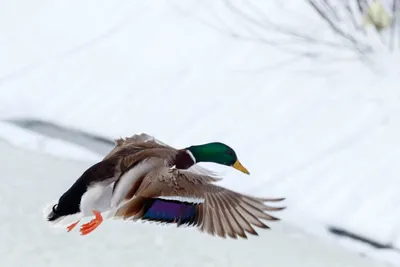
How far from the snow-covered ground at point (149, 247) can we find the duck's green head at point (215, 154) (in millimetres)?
86

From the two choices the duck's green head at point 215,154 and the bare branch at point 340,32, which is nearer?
the duck's green head at point 215,154

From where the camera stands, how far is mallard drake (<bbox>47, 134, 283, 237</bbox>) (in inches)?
29.8

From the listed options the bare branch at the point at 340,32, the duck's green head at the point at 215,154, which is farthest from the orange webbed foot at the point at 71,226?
the bare branch at the point at 340,32

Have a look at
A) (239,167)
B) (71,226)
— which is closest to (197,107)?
(239,167)

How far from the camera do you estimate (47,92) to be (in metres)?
0.99

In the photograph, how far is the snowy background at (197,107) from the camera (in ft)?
2.69

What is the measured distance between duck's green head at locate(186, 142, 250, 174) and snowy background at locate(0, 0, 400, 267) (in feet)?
0.06

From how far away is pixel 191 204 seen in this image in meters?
0.76

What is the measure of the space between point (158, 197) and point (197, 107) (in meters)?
0.22

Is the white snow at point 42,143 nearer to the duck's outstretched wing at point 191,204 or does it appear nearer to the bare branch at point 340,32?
the duck's outstretched wing at point 191,204

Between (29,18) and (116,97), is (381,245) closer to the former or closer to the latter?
(116,97)

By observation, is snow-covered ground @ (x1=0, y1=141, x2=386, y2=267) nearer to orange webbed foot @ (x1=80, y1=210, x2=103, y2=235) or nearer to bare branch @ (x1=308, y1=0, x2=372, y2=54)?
orange webbed foot @ (x1=80, y1=210, x2=103, y2=235)

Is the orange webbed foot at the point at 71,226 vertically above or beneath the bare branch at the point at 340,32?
beneath

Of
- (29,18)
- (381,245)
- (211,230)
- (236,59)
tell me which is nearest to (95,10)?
(29,18)
